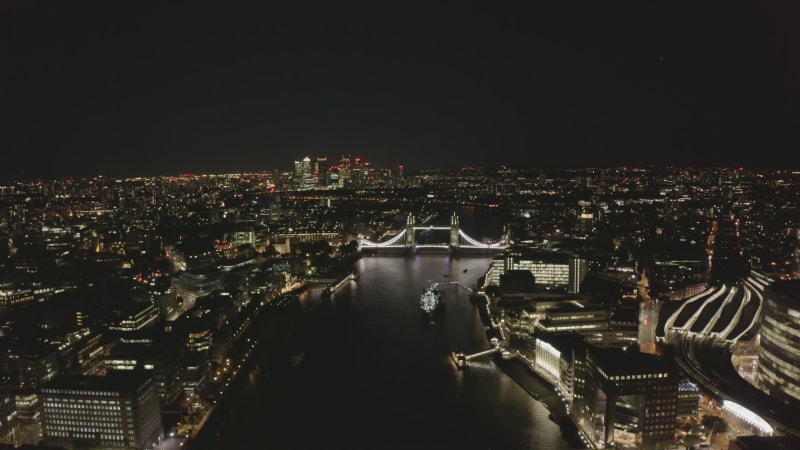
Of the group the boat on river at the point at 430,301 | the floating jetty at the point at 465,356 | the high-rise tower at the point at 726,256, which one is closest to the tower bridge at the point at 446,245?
the high-rise tower at the point at 726,256

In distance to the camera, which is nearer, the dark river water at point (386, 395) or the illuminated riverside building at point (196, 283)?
the dark river water at point (386, 395)

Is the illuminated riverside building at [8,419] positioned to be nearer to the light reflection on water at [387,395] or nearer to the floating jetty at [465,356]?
the light reflection on water at [387,395]

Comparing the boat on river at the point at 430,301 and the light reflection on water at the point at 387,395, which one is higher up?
the boat on river at the point at 430,301

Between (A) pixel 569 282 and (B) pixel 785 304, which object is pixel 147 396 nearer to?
(B) pixel 785 304

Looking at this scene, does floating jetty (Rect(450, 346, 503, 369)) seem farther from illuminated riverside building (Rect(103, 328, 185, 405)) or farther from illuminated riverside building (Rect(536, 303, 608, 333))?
illuminated riverside building (Rect(103, 328, 185, 405))

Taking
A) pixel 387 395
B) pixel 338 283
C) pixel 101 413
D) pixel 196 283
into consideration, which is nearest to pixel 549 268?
pixel 338 283

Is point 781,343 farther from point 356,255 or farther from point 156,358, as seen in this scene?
point 356,255
